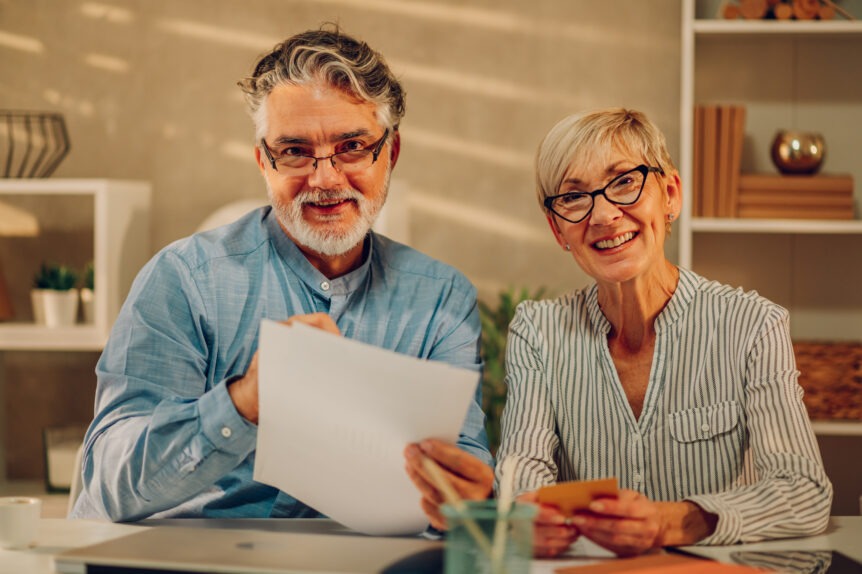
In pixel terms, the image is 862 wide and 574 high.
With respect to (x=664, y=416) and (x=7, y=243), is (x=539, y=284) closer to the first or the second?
(x=664, y=416)

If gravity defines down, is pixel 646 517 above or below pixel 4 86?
below

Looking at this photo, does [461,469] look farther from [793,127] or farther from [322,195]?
[793,127]

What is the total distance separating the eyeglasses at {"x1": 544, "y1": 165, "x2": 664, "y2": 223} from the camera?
1.68 m

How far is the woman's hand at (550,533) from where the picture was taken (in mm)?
1239

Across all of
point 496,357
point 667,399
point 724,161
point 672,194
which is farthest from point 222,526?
point 724,161

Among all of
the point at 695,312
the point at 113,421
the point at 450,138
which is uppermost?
the point at 450,138

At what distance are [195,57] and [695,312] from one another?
220cm

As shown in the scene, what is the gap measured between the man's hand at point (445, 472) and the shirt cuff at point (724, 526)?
303 mm

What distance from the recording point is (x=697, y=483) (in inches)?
66.2

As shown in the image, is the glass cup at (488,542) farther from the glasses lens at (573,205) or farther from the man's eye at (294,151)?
the man's eye at (294,151)

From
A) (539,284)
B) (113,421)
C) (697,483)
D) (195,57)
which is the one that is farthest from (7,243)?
(697,483)

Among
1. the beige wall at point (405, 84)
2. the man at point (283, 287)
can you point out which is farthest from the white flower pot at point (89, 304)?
the man at point (283, 287)

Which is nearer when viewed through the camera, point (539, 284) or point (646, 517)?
point (646, 517)

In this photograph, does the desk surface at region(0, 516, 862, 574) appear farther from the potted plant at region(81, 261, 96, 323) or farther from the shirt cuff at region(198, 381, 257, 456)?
the potted plant at region(81, 261, 96, 323)
